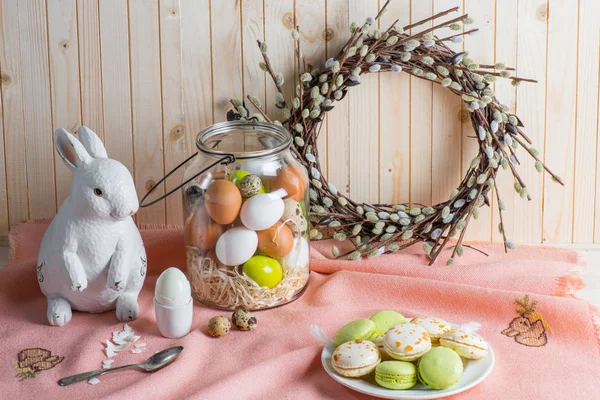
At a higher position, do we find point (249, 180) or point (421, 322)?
point (249, 180)

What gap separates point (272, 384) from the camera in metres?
1.36

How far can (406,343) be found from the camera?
1.33 metres

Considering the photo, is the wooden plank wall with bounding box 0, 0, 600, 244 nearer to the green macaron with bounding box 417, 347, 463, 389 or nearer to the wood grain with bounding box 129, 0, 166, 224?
the wood grain with bounding box 129, 0, 166, 224

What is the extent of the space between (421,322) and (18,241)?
40.7 inches

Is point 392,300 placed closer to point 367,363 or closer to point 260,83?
point 367,363

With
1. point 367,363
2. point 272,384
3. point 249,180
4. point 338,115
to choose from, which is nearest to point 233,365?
point 272,384

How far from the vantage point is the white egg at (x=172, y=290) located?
1.51 meters

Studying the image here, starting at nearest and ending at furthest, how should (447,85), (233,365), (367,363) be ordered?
(367,363) < (233,365) < (447,85)

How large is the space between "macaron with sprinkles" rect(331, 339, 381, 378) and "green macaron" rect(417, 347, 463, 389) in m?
0.08

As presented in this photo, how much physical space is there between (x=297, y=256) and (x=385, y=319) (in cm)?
28

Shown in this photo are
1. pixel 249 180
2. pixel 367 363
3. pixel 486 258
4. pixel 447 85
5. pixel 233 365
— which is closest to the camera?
pixel 367 363

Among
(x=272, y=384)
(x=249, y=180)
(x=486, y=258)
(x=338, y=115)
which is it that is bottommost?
(x=272, y=384)

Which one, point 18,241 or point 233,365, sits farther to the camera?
point 18,241

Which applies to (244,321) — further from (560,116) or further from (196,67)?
(560,116)
